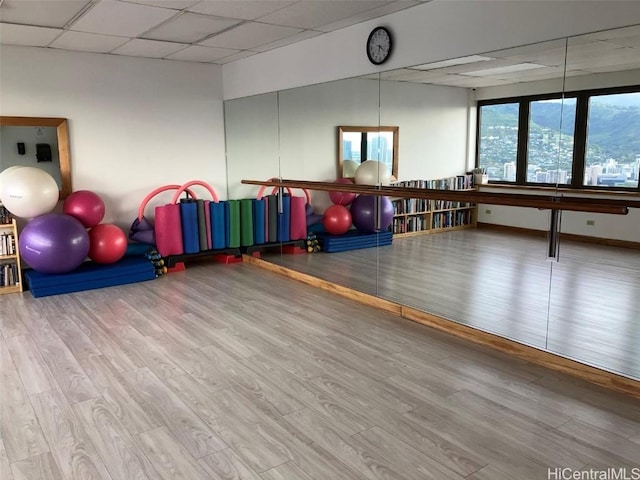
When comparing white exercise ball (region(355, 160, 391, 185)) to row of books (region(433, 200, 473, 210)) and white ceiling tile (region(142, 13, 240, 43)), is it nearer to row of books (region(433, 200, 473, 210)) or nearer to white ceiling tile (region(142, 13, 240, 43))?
row of books (region(433, 200, 473, 210))

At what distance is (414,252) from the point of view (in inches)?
199

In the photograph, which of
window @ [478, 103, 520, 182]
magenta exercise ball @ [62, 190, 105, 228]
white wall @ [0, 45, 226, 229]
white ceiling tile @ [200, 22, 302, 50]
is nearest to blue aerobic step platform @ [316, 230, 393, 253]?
window @ [478, 103, 520, 182]

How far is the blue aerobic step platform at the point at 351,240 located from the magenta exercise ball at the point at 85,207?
262 centimetres

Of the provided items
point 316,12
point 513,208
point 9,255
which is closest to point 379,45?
point 316,12

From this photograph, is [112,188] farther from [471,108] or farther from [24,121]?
[471,108]

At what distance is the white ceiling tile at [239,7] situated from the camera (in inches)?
162

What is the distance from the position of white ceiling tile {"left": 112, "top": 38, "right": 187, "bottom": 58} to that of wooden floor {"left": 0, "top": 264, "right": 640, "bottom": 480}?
298 cm

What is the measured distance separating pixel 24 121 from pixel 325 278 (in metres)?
3.76

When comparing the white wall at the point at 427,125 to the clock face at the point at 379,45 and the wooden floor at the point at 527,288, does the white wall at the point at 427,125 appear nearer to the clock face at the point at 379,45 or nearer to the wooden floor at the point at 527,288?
the clock face at the point at 379,45

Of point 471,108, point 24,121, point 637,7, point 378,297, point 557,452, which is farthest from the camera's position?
point 24,121

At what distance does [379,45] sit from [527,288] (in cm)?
244

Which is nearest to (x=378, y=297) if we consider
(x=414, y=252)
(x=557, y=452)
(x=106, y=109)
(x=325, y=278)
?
(x=414, y=252)

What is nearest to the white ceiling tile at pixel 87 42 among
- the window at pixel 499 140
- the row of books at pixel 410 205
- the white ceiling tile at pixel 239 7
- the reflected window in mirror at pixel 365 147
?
the white ceiling tile at pixel 239 7

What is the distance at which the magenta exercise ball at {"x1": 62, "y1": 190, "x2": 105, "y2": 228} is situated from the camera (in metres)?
5.67
